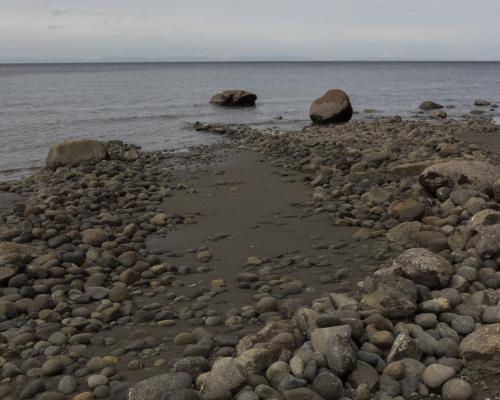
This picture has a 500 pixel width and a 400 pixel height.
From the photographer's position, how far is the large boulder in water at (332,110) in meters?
27.6

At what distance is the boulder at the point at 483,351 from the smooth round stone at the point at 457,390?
372 mm

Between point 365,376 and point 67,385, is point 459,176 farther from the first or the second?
point 67,385

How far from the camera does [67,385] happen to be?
193 inches

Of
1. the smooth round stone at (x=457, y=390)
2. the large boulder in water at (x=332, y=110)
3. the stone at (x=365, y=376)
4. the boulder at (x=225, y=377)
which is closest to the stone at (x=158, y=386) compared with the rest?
the boulder at (x=225, y=377)

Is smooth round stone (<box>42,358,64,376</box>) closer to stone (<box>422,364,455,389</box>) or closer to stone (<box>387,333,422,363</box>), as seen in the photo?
stone (<box>387,333,422,363</box>)

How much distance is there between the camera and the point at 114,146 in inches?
778

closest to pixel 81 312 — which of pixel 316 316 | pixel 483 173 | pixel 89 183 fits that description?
pixel 316 316

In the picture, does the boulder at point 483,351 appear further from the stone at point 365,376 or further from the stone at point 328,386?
the stone at point 328,386

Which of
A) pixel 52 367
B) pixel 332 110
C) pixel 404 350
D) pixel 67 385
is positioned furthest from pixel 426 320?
pixel 332 110

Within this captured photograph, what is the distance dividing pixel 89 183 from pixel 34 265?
5745mm

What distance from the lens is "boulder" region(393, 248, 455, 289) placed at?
6.29 m

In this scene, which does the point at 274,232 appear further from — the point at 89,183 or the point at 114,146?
the point at 114,146

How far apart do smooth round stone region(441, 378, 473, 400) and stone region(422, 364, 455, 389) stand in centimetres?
7

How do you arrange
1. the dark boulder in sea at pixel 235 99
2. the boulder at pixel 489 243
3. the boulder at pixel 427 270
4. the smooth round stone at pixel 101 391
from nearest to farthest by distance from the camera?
the smooth round stone at pixel 101 391 < the boulder at pixel 427 270 < the boulder at pixel 489 243 < the dark boulder in sea at pixel 235 99
